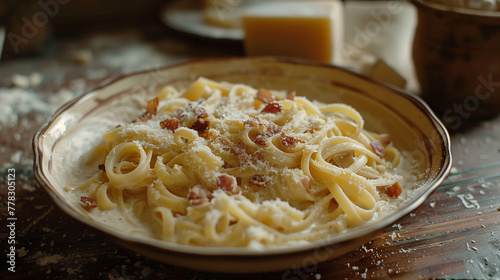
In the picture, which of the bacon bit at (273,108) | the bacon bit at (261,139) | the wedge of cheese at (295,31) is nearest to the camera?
the bacon bit at (261,139)

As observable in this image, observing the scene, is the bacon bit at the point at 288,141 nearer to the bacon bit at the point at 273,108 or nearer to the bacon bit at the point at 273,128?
the bacon bit at the point at 273,128

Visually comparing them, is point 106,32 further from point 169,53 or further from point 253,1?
point 253,1

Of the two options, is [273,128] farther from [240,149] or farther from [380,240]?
[380,240]

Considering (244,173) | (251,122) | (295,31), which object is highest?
(251,122)

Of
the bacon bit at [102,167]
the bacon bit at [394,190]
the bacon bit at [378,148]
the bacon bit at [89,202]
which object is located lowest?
the bacon bit at [102,167]

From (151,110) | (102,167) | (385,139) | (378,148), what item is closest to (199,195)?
(102,167)

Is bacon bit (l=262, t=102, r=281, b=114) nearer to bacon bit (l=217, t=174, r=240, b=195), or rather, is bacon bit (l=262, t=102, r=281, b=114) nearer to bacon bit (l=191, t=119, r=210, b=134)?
bacon bit (l=191, t=119, r=210, b=134)

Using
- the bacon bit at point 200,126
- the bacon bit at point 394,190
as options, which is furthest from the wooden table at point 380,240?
the bacon bit at point 200,126

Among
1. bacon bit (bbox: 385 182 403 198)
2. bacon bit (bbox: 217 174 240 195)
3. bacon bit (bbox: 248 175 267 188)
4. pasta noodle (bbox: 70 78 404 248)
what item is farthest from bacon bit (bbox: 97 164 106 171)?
bacon bit (bbox: 385 182 403 198)
